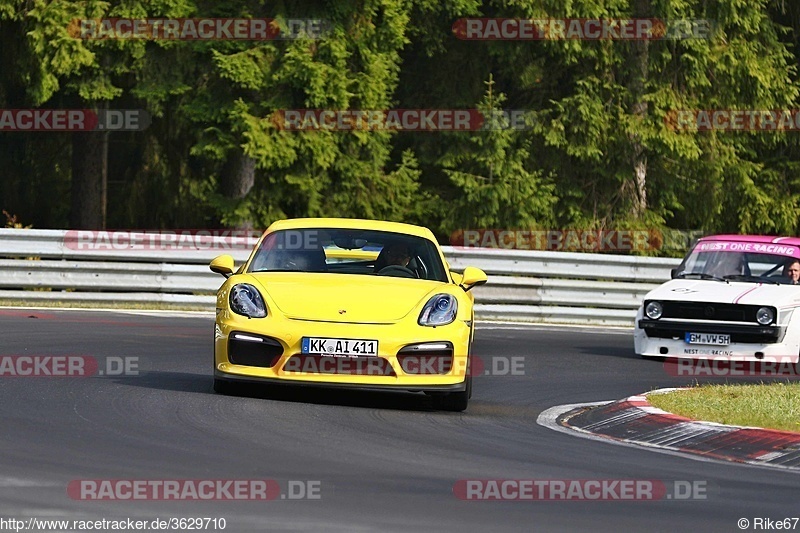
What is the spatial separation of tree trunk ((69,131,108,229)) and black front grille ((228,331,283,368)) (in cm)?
1920

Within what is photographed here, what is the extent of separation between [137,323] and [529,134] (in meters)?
14.3

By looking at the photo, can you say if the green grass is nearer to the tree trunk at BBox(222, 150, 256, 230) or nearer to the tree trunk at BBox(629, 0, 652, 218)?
the tree trunk at BBox(222, 150, 256, 230)

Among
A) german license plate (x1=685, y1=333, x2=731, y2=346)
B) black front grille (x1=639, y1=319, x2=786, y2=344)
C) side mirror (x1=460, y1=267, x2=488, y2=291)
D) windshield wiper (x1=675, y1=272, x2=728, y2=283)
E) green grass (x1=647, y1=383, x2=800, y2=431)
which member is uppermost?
side mirror (x1=460, y1=267, x2=488, y2=291)

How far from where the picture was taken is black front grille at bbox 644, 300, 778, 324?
15578 mm

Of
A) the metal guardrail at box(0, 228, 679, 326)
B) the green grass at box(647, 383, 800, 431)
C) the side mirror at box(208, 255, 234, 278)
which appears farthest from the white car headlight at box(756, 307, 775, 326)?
the side mirror at box(208, 255, 234, 278)

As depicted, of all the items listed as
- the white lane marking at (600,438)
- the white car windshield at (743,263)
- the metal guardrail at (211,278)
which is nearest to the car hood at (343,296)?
the white lane marking at (600,438)

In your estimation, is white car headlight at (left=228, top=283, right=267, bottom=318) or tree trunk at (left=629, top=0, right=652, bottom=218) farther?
tree trunk at (left=629, top=0, right=652, bottom=218)

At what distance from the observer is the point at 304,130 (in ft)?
83.7

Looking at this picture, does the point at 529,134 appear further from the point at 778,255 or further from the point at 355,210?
the point at 778,255

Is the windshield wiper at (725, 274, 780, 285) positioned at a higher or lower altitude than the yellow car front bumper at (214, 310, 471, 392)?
lower

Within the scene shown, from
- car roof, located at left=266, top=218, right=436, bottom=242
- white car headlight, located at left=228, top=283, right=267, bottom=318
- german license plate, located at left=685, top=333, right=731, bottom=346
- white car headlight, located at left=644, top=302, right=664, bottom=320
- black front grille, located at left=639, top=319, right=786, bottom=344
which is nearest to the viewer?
white car headlight, located at left=228, top=283, right=267, bottom=318

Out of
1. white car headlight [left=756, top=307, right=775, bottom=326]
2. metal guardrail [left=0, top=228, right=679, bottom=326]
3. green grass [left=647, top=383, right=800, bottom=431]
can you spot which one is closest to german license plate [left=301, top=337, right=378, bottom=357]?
green grass [left=647, top=383, right=800, bottom=431]

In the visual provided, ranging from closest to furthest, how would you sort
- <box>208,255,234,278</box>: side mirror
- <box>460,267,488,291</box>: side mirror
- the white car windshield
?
<box>208,255,234,278</box>: side mirror < <box>460,267,488,291</box>: side mirror < the white car windshield

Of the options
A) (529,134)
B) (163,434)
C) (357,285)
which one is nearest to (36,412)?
(163,434)
